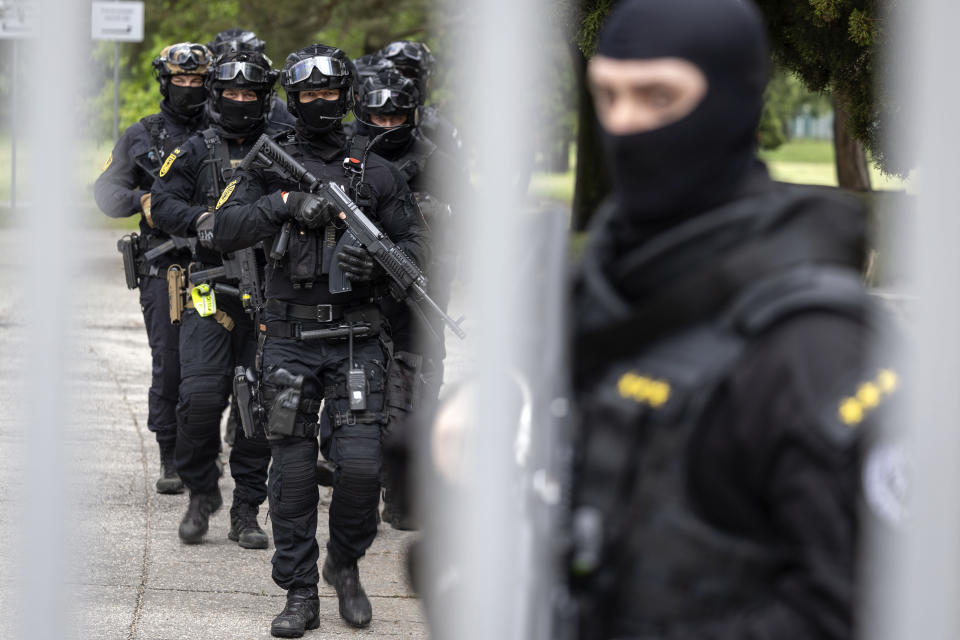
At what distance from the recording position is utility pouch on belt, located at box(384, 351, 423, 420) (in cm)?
511

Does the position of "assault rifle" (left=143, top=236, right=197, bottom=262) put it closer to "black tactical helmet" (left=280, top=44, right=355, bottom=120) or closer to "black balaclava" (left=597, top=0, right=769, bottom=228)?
"black tactical helmet" (left=280, top=44, right=355, bottom=120)

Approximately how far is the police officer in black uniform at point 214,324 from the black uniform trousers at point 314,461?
88cm

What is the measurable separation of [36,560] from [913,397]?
3.19 ft

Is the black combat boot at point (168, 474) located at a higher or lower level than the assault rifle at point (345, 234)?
lower

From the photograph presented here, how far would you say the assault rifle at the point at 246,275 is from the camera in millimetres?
5766

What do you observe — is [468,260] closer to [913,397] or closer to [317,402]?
[913,397]

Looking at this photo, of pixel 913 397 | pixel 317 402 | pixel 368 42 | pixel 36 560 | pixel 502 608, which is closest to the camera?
pixel 913 397

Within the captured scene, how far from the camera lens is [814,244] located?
1.63 m

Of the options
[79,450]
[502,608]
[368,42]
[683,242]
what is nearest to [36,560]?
[79,450]

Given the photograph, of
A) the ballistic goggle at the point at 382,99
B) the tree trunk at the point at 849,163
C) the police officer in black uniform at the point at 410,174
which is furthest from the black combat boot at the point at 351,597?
the tree trunk at the point at 849,163

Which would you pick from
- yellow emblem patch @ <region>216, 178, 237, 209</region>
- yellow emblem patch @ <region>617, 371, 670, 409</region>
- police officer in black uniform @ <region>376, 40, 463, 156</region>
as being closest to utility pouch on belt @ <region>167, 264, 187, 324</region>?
yellow emblem patch @ <region>216, 178, 237, 209</region>

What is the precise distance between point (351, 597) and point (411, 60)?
10.9 feet

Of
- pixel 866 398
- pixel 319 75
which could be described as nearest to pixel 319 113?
pixel 319 75

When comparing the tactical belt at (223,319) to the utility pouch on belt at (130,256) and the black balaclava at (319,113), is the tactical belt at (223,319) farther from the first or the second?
the black balaclava at (319,113)
